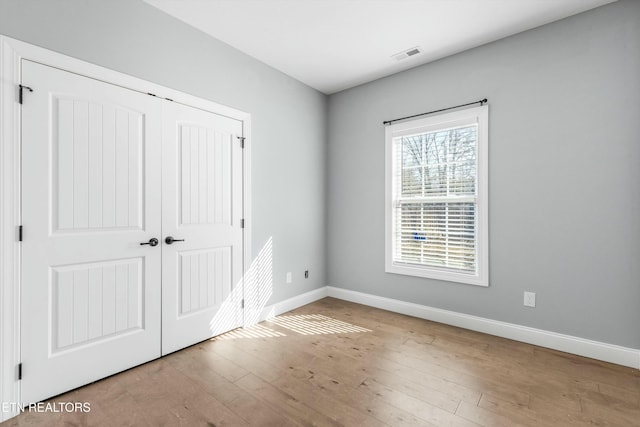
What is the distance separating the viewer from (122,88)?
88.7 inches

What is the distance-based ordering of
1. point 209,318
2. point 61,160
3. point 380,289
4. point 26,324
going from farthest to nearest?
point 380,289 < point 209,318 < point 61,160 < point 26,324

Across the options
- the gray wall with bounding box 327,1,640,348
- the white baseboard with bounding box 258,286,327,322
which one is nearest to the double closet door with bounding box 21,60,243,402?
the white baseboard with bounding box 258,286,327,322

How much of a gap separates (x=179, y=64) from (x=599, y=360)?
4.35 m

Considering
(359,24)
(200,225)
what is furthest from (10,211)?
(359,24)

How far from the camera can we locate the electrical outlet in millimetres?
2736

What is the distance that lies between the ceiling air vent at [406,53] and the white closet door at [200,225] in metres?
1.89

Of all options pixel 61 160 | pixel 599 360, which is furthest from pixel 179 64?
pixel 599 360

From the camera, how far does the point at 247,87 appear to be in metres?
3.19

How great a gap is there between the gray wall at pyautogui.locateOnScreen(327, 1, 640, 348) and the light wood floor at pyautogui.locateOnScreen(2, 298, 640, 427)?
17.5 inches

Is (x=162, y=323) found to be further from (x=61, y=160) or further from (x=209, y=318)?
(x=61, y=160)

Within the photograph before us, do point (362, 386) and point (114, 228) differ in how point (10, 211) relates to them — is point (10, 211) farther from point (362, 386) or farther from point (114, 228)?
point (362, 386)

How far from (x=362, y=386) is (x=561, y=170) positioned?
2493 millimetres

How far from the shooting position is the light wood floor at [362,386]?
5.74 feet

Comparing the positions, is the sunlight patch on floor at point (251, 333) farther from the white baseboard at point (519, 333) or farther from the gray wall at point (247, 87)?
the white baseboard at point (519, 333)
